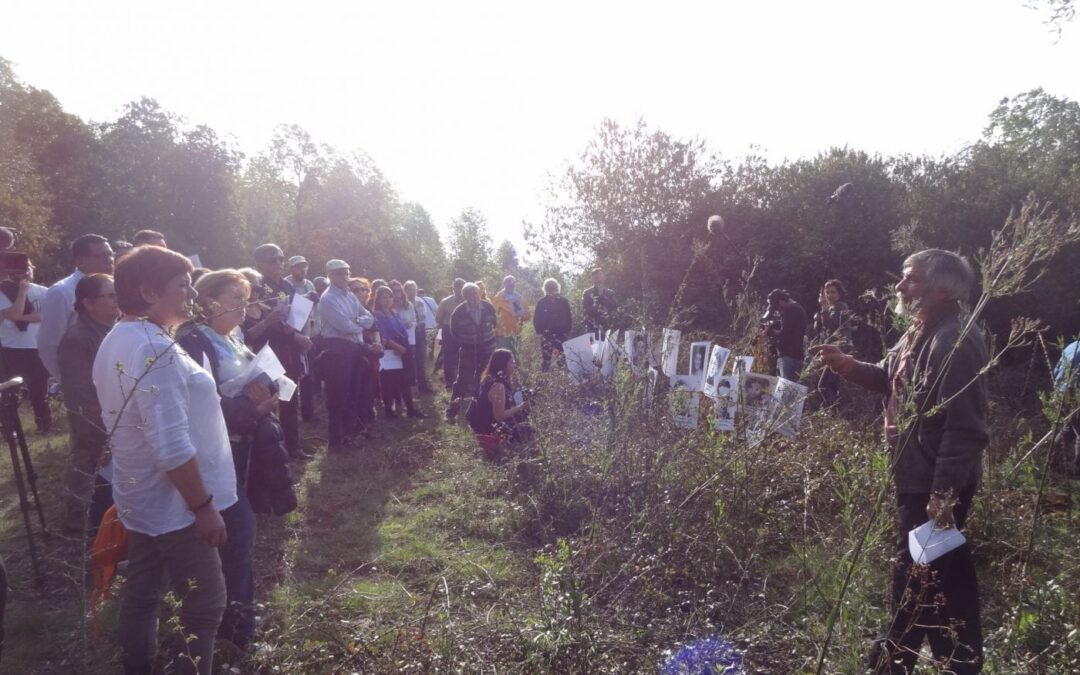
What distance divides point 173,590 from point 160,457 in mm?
540

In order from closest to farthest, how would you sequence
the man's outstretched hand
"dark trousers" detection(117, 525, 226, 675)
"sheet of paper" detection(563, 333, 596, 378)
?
"dark trousers" detection(117, 525, 226, 675), the man's outstretched hand, "sheet of paper" detection(563, 333, 596, 378)

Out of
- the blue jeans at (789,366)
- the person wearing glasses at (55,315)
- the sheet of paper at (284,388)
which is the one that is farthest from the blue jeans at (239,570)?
the blue jeans at (789,366)

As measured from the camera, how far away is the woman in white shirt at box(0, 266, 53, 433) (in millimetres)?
6062

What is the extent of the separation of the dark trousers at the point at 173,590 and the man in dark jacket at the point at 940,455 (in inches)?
94.1

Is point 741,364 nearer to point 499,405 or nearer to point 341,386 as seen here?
point 499,405

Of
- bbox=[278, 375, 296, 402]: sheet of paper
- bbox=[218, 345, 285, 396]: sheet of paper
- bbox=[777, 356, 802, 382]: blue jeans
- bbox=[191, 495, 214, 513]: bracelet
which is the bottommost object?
bbox=[777, 356, 802, 382]: blue jeans

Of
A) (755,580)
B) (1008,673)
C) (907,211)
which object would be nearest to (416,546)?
(755,580)

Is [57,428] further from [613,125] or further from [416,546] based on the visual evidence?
[613,125]

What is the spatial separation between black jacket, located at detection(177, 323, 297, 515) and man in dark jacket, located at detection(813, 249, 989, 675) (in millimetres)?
2705

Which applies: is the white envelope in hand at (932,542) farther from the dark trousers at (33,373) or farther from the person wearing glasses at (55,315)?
the dark trousers at (33,373)

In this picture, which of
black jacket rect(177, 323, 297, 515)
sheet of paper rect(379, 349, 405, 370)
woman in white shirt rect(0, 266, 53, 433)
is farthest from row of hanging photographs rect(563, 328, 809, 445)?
woman in white shirt rect(0, 266, 53, 433)

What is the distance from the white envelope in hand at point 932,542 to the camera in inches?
94.3

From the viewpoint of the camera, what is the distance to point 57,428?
810cm

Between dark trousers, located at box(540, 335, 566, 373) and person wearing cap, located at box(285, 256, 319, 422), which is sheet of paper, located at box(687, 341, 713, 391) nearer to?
dark trousers, located at box(540, 335, 566, 373)
